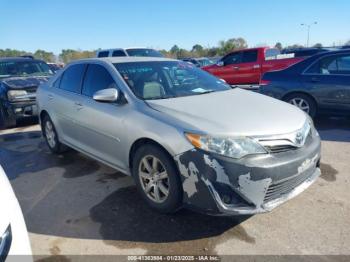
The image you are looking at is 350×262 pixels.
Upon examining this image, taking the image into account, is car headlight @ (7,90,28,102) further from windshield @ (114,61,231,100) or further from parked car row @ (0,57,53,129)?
windshield @ (114,61,231,100)

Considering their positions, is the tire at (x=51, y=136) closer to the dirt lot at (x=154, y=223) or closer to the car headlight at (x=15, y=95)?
the dirt lot at (x=154, y=223)

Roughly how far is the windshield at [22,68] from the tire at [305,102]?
21.5ft

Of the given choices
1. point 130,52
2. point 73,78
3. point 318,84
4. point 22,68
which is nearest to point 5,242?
point 73,78

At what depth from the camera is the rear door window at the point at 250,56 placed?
11.6 metres

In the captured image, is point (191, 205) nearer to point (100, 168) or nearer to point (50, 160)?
point (100, 168)

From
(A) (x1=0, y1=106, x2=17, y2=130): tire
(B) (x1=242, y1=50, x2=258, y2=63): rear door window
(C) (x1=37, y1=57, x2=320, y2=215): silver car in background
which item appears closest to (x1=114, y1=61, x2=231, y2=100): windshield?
(C) (x1=37, y1=57, x2=320, y2=215): silver car in background

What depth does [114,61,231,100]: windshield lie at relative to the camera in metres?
3.55

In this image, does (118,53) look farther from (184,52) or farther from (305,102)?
(184,52)

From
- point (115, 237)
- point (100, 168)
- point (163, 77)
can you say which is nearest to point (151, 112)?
point (163, 77)

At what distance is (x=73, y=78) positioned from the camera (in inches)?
178

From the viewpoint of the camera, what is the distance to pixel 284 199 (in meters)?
2.76

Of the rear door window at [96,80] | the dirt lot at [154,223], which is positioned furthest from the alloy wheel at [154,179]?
the rear door window at [96,80]

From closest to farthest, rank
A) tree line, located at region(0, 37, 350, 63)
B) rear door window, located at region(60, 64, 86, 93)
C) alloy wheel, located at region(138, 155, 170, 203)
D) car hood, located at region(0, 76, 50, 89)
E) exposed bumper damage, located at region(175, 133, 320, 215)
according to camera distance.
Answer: exposed bumper damage, located at region(175, 133, 320, 215) < alloy wheel, located at region(138, 155, 170, 203) < rear door window, located at region(60, 64, 86, 93) < car hood, located at region(0, 76, 50, 89) < tree line, located at region(0, 37, 350, 63)

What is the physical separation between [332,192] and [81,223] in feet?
9.17
